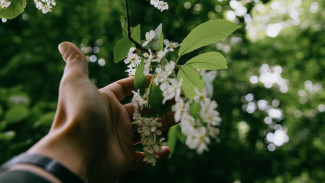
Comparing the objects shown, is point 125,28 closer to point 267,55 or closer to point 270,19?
point 267,55

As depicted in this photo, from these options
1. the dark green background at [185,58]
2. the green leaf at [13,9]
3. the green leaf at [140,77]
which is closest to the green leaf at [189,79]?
the green leaf at [140,77]

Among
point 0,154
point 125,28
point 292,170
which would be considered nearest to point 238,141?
point 292,170

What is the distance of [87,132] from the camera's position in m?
1.04

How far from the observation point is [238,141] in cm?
568

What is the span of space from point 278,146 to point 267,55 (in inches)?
79.9

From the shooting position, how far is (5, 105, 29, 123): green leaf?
2.71m

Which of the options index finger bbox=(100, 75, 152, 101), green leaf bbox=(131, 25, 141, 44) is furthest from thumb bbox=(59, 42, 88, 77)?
green leaf bbox=(131, 25, 141, 44)

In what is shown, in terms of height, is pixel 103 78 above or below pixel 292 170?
above

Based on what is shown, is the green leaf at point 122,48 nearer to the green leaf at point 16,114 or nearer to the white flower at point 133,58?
the white flower at point 133,58

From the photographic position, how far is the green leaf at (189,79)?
928mm

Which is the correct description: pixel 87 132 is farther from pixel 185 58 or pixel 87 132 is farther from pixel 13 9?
pixel 185 58

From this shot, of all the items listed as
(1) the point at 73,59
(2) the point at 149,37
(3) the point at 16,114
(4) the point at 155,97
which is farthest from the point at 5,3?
(3) the point at 16,114

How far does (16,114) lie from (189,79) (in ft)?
7.91

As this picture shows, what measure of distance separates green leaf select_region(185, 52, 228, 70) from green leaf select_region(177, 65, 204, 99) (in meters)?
0.04
